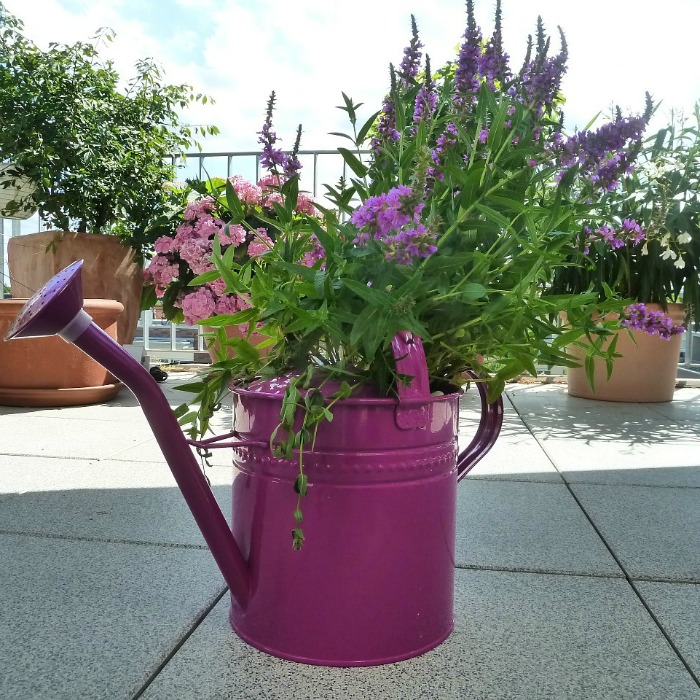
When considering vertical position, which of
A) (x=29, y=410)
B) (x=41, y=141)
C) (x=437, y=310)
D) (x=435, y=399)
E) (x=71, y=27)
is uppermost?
(x=71, y=27)

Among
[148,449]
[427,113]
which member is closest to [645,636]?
[427,113]

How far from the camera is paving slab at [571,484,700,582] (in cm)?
128

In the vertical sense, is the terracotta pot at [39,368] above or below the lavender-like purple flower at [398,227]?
below

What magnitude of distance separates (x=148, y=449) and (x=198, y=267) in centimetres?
125

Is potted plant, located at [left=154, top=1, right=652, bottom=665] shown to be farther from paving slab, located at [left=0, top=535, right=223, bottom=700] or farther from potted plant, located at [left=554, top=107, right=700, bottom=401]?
potted plant, located at [left=554, top=107, right=700, bottom=401]

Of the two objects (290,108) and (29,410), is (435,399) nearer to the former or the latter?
(290,108)

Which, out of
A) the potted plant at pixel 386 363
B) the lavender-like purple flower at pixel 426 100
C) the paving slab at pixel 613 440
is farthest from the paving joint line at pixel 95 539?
the paving slab at pixel 613 440

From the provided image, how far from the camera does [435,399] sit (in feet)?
2.90

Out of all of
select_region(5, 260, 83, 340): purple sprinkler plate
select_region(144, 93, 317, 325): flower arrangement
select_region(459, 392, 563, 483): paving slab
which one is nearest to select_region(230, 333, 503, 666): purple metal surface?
select_region(5, 260, 83, 340): purple sprinkler plate

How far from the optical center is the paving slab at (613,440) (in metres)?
2.05

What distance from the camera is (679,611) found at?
1087 mm

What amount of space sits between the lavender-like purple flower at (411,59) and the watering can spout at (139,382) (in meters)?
0.54

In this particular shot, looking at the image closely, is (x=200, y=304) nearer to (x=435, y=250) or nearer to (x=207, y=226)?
(x=207, y=226)

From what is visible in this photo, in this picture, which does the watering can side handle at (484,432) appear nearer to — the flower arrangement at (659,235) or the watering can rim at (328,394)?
the watering can rim at (328,394)
